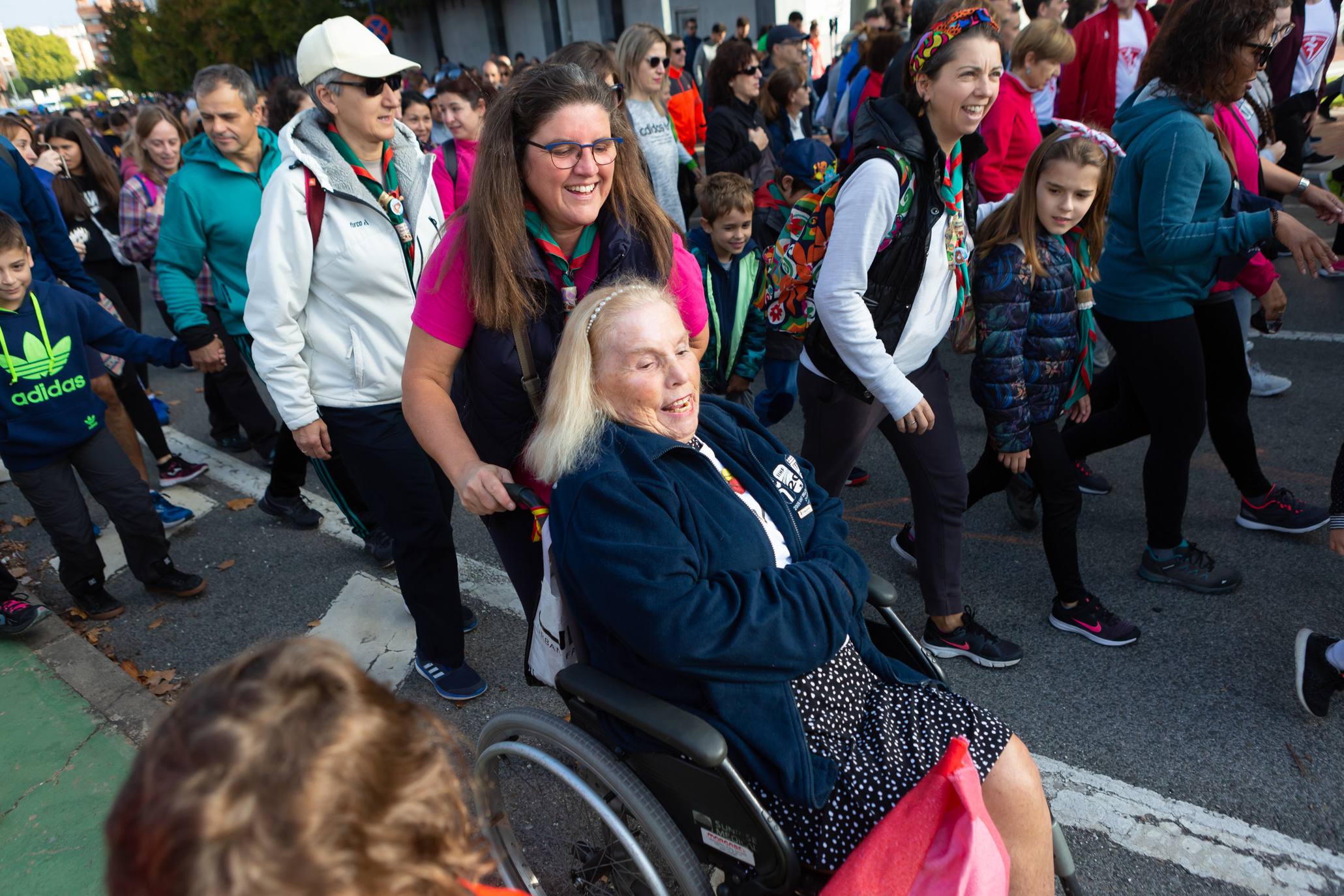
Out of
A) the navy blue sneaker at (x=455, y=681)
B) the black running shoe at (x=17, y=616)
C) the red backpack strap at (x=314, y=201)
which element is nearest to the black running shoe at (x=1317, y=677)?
the navy blue sneaker at (x=455, y=681)

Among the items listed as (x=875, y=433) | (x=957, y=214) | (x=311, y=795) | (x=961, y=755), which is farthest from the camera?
(x=875, y=433)

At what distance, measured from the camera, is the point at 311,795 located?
775mm

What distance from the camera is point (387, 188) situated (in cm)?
285

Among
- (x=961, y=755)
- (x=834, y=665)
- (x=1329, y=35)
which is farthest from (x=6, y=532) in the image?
(x=1329, y=35)

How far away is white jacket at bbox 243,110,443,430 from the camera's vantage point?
2.66m

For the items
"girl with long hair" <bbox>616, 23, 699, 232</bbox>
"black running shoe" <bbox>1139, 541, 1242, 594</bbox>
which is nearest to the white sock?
"black running shoe" <bbox>1139, 541, 1242, 594</bbox>

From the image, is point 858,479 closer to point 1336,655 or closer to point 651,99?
point 1336,655

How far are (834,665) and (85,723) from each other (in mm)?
2755

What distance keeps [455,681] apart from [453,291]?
1.59 metres

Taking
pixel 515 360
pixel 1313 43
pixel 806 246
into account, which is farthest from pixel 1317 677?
pixel 1313 43

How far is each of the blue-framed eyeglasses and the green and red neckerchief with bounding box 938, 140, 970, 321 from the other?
1.15m

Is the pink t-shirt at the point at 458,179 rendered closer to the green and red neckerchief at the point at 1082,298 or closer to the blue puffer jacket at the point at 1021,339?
the blue puffer jacket at the point at 1021,339

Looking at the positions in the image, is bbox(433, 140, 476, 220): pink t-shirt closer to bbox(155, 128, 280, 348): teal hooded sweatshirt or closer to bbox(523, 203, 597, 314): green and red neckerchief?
bbox(523, 203, 597, 314): green and red neckerchief

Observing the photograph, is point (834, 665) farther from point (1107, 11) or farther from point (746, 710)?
point (1107, 11)
